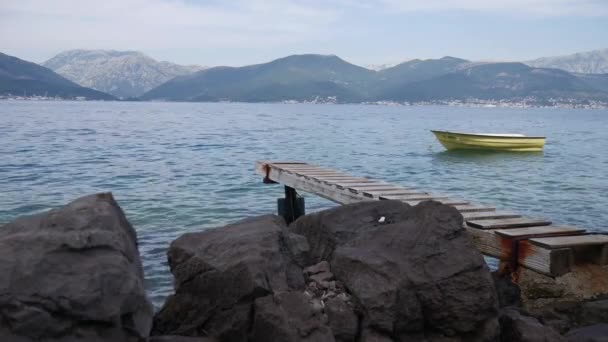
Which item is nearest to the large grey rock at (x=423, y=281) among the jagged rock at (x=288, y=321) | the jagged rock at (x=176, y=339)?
the jagged rock at (x=288, y=321)

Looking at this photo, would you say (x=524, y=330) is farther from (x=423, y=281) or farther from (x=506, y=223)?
(x=506, y=223)

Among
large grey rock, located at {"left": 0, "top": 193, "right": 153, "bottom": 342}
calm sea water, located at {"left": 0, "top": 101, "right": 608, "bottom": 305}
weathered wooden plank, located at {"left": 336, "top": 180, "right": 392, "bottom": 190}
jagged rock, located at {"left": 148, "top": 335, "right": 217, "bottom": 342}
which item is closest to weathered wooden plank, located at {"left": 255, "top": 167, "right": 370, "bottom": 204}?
weathered wooden plank, located at {"left": 336, "top": 180, "right": 392, "bottom": 190}

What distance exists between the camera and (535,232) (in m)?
9.37

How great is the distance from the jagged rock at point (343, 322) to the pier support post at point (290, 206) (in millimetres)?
9564

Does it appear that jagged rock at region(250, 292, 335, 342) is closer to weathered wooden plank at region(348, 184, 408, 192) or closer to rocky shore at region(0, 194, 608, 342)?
rocky shore at region(0, 194, 608, 342)

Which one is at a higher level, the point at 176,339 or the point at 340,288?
the point at 340,288

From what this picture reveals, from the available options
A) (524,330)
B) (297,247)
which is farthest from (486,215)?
(297,247)

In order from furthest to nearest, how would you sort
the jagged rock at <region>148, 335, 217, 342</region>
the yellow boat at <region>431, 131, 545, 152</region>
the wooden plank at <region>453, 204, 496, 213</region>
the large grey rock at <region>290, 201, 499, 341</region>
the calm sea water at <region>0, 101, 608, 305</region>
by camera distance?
the yellow boat at <region>431, 131, 545, 152</region> < the calm sea water at <region>0, 101, 608, 305</region> < the wooden plank at <region>453, 204, 496, 213</region> < the large grey rock at <region>290, 201, 499, 341</region> < the jagged rock at <region>148, 335, 217, 342</region>

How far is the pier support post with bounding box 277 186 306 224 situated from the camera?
54.6ft

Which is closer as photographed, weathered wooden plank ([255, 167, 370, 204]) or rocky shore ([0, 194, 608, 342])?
rocky shore ([0, 194, 608, 342])

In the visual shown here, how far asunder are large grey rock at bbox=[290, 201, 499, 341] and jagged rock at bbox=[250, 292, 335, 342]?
0.66 m

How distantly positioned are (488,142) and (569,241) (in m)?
35.3

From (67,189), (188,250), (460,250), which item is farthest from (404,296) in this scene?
(67,189)

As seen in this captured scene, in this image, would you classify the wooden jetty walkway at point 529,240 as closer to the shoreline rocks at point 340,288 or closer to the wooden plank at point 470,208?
the wooden plank at point 470,208
